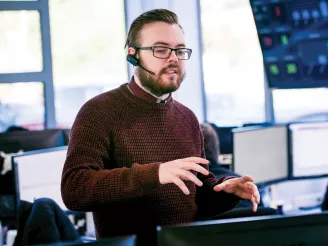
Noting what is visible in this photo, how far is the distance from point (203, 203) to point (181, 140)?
0.73ft

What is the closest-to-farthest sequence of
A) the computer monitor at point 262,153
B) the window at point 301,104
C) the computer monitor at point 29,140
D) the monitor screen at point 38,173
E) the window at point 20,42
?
1. the monitor screen at point 38,173
2. the computer monitor at point 29,140
3. the computer monitor at point 262,153
4. the window at point 301,104
5. the window at point 20,42

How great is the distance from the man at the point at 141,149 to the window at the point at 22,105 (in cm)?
408

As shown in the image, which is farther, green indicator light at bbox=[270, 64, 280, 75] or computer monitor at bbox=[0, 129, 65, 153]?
green indicator light at bbox=[270, 64, 280, 75]

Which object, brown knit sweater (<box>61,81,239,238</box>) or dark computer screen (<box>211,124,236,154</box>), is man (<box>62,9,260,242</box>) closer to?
brown knit sweater (<box>61,81,239,238</box>)

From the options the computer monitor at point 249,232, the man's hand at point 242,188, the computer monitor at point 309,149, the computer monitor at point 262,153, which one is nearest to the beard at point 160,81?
the man's hand at point 242,188

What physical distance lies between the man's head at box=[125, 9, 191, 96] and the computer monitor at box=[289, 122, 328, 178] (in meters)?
2.17

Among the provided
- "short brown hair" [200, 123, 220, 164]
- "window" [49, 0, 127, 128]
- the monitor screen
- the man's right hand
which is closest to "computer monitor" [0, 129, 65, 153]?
the monitor screen

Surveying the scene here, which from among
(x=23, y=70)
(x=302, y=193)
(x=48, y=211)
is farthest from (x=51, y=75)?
(x=48, y=211)

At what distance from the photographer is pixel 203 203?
2.23 m

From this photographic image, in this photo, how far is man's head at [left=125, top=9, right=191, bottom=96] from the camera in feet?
6.96

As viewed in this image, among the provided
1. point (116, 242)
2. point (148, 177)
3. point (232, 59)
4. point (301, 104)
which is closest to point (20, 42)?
point (232, 59)

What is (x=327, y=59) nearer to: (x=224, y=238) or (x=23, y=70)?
(x=23, y=70)

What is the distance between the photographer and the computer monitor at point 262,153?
3928 millimetres

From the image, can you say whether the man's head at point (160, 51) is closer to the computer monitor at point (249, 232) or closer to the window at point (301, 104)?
the computer monitor at point (249, 232)
